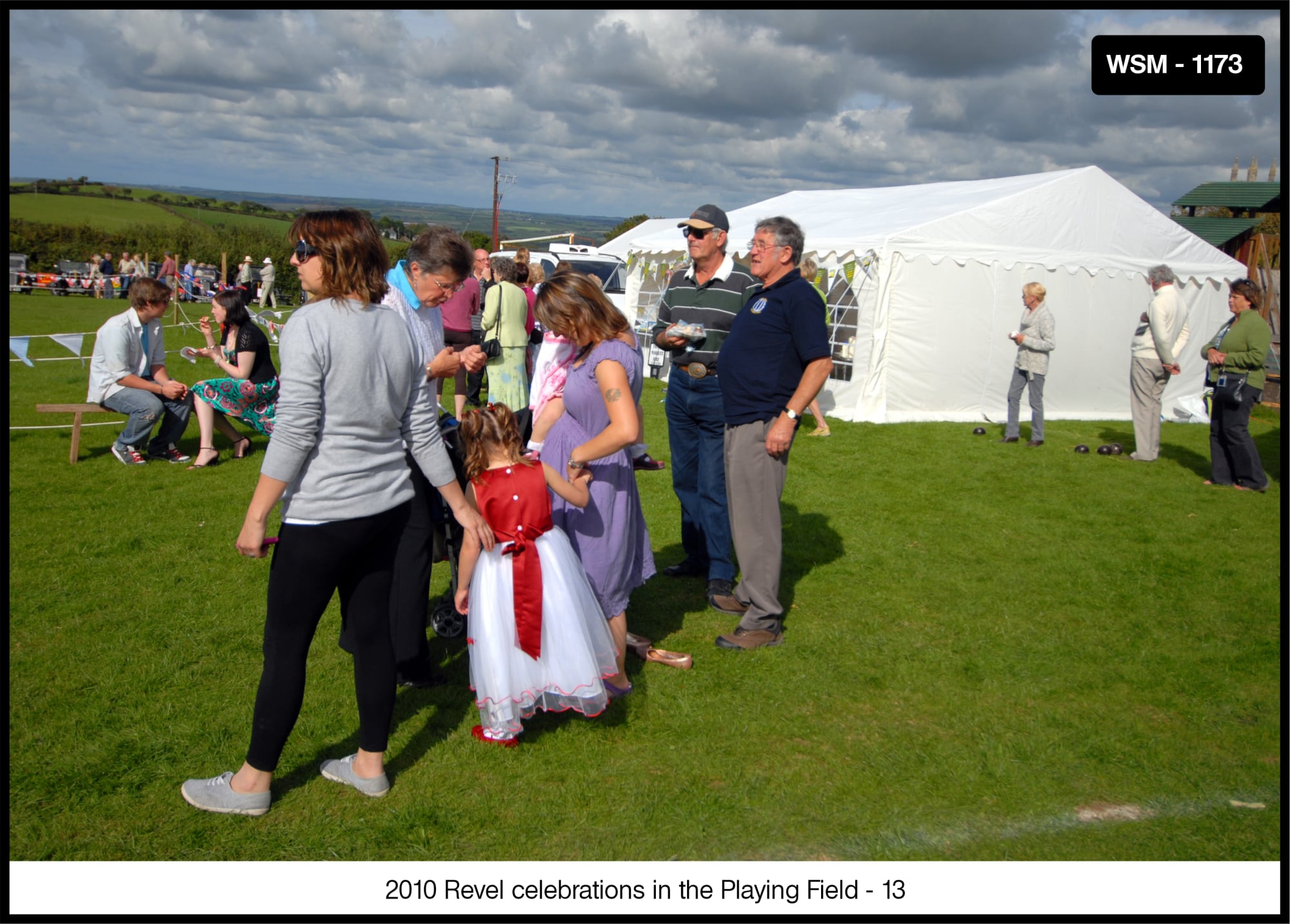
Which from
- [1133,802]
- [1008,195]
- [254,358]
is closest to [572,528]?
[1133,802]

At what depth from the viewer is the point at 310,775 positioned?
11.2ft

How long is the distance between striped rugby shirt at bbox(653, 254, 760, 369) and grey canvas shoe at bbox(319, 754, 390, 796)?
2.94 m

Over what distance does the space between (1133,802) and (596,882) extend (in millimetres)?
2094

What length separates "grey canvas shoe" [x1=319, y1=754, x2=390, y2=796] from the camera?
3262 millimetres

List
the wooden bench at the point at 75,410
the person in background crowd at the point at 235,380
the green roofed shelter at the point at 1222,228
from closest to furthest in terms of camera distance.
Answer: the person in background crowd at the point at 235,380
the wooden bench at the point at 75,410
the green roofed shelter at the point at 1222,228

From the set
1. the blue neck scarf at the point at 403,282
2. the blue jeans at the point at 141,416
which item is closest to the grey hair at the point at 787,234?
the blue neck scarf at the point at 403,282

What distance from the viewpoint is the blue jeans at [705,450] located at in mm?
5348

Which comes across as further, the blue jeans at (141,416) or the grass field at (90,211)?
the grass field at (90,211)

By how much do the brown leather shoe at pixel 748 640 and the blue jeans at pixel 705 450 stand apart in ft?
2.20

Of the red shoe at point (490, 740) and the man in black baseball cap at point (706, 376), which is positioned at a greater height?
the man in black baseball cap at point (706, 376)

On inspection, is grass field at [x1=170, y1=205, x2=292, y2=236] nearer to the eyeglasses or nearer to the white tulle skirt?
the eyeglasses

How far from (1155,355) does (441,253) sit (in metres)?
9.35

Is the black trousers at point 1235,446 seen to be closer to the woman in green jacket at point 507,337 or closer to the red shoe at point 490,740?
the woman in green jacket at point 507,337

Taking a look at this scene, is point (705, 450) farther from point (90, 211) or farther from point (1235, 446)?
point (90, 211)
